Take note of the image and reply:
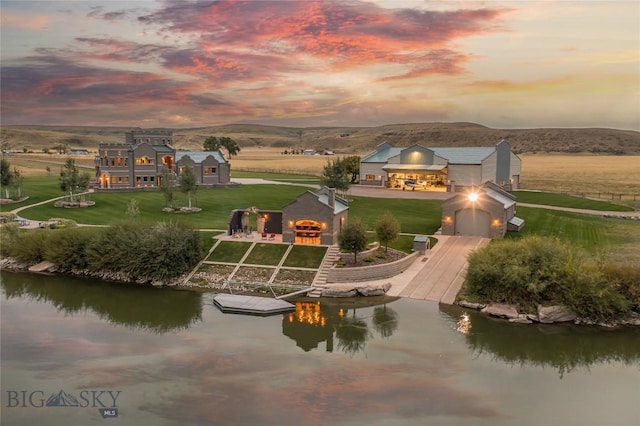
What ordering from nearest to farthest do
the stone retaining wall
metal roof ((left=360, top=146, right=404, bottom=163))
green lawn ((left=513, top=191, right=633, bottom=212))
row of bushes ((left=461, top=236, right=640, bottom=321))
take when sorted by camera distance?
row of bushes ((left=461, top=236, right=640, bottom=321)) < the stone retaining wall < green lawn ((left=513, top=191, right=633, bottom=212)) < metal roof ((left=360, top=146, right=404, bottom=163))

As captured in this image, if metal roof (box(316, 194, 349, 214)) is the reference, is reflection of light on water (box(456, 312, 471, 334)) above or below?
below

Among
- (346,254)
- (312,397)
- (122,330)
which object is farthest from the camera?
(346,254)

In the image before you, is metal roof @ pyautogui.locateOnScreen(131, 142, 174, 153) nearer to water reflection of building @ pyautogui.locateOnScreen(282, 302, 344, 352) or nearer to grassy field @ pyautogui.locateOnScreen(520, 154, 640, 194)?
water reflection of building @ pyautogui.locateOnScreen(282, 302, 344, 352)

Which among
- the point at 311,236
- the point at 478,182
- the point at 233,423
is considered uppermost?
the point at 478,182

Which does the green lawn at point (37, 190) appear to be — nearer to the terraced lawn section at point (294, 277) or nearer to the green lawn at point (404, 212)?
the terraced lawn section at point (294, 277)

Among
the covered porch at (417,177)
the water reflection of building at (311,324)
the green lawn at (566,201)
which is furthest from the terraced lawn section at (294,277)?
the covered porch at (417,177)

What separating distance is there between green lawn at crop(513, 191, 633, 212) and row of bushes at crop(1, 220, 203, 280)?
50.0m

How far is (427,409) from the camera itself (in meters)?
24.9

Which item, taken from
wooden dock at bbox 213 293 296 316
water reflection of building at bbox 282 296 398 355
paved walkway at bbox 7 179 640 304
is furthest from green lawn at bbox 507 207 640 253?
wooden dock at bbox 213 293 296 316

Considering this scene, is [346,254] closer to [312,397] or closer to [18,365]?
[312,397]

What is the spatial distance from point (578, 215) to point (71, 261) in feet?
187

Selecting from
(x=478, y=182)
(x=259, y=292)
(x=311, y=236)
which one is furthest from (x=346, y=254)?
(x=478, y=182)
